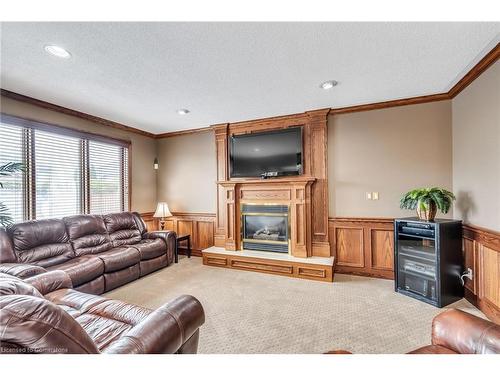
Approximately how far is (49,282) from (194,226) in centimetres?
284

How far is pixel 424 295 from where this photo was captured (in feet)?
8.81

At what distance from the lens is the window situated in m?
3.01

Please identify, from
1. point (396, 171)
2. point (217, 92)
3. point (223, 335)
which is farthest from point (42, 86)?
point (396, 171)

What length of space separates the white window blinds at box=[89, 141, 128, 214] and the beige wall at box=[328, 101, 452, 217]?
3820mm

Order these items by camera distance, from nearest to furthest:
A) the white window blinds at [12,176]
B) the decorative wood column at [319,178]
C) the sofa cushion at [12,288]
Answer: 1. the sofa cushion at [12,288]
2. the white window blinds at [12,176]
3. the decorative wood column at [319,178]

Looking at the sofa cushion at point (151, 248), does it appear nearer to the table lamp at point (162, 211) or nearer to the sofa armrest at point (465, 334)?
the table lamp at point (162, 211)

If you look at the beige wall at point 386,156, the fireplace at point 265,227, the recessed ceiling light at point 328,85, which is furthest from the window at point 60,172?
the beige wall at point 386,156

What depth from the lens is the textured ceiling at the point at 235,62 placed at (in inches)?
70.1

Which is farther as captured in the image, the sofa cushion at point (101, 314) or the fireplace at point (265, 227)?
the fireplace at point (265, 227)

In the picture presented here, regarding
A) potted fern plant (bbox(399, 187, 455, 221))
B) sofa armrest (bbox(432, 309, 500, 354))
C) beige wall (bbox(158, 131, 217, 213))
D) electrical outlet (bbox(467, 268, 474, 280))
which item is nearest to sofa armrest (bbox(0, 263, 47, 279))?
beige wall (bbox(158, 131, 217, 213))

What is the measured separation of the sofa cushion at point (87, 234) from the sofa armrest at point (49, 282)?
1127mm

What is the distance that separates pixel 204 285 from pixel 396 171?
3.18 m

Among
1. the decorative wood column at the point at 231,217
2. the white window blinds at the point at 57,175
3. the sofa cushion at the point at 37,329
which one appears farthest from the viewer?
the decorative wood column at the point at 231,217

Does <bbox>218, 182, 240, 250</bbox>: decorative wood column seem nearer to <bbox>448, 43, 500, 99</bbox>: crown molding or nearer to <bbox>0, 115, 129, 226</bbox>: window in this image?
<bbox>0, 115, 129, 226</bbox>: window
